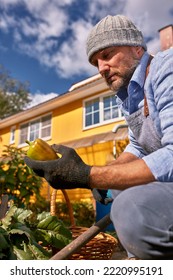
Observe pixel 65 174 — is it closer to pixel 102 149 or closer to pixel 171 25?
pixel 102 149

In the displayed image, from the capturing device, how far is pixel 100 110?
13.3m

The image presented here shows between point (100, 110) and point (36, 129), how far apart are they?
18.3ft

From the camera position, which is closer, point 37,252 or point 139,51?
point 37,252

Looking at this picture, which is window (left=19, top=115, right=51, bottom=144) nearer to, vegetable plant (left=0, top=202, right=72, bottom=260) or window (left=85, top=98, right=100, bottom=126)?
window (left=85, top=98, right=100, bottom=126)

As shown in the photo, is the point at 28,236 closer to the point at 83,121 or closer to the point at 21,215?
the point at 21,215

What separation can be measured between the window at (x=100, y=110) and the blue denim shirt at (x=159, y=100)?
34.6ft

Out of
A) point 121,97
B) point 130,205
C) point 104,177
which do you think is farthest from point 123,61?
point 130,205

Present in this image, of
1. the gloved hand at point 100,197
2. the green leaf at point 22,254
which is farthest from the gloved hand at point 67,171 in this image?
A: the green leaf at point 22,254

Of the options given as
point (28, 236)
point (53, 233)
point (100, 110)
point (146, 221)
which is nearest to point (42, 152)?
point (28, 236)

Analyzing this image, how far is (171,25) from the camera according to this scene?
14.5 meters

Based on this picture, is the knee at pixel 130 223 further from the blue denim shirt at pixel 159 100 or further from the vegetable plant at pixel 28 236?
the vegetable plant at pixel 28 236

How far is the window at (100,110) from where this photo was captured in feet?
42.0

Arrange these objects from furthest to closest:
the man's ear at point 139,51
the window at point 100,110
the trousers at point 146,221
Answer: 1. the window at point 100,110
2. the man's ear at point 139,51
3. the trousers at point 146,221
